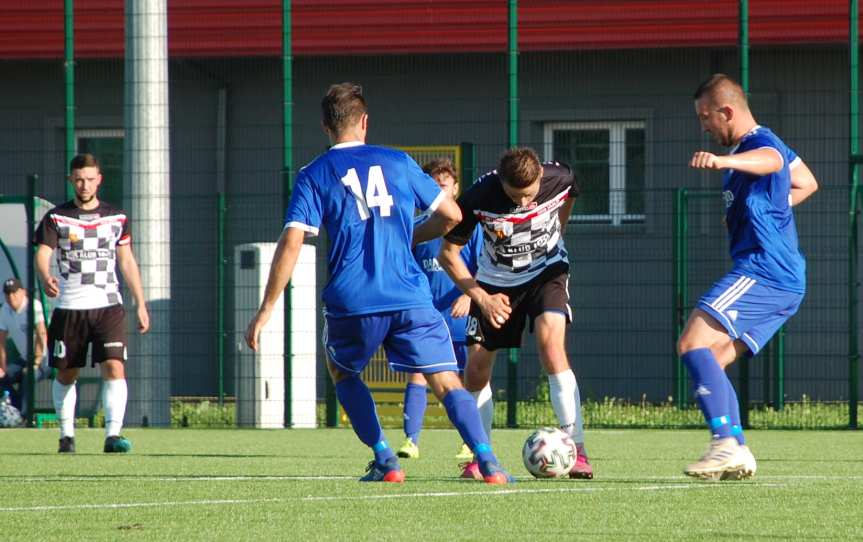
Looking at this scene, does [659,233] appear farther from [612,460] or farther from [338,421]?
[612,460]

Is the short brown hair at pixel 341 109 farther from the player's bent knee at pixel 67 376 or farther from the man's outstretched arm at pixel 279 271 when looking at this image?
the player's bent knee at pixel 67 376

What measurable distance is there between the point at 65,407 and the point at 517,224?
167 inches

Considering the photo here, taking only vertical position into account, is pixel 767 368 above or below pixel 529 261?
below

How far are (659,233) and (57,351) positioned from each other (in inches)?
246

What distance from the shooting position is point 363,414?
709 cm

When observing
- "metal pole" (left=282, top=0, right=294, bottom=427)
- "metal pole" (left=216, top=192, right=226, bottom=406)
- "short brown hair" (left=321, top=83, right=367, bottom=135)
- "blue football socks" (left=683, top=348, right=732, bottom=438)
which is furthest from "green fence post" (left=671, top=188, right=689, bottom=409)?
"short brown hair" (left=321, top=83, right=367, bottom=135)

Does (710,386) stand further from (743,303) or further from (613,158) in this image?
(613,158)

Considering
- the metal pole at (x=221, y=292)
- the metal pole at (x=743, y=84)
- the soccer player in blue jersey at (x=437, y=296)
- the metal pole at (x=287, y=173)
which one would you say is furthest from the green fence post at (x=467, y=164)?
the soccer player in blue jersey at (x=437, y=296)

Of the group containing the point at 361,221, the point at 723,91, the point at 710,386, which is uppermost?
the point at 723,91

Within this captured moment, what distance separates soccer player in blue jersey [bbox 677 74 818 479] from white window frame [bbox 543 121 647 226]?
670cm

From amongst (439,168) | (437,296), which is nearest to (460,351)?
(437,296)

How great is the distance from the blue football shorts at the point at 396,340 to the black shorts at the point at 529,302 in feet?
3.28

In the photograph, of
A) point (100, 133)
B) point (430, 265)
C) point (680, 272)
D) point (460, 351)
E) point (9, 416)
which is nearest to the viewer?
point (430, 265)

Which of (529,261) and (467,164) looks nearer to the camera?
(529,261)
